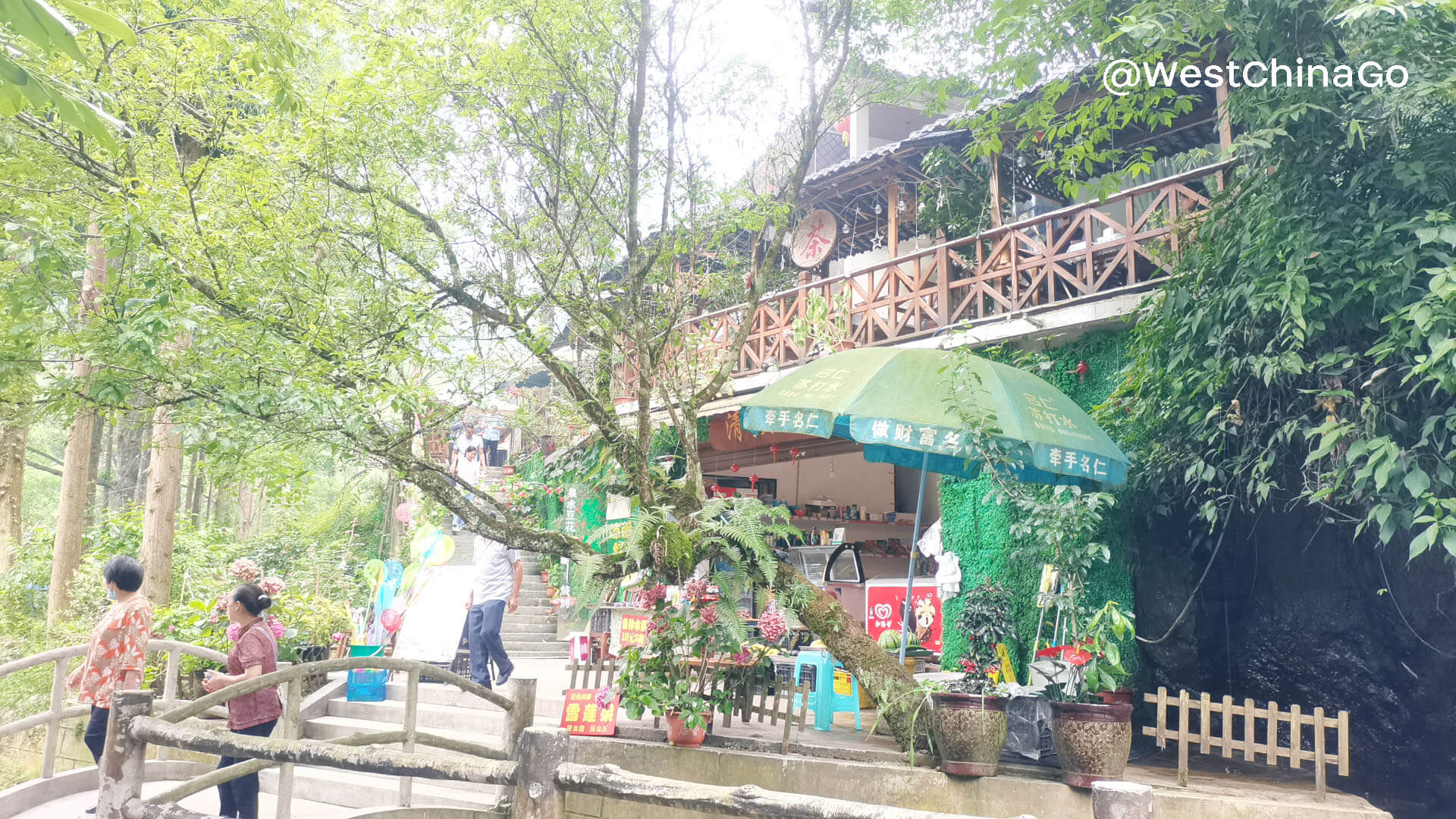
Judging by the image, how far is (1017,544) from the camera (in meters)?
8.34

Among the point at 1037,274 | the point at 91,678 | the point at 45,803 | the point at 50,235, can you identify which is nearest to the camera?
the point at 50,235

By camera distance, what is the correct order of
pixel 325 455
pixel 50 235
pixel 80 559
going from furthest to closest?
1. pixel 80 559
2. pixel 325 455
3. pixel 50 235

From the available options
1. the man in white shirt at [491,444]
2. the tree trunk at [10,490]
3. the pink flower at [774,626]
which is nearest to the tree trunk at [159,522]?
the tree trunk at [10,490]

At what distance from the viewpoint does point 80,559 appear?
36.1ft

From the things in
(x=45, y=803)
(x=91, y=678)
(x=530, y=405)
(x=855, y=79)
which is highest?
(x=855, y=79)

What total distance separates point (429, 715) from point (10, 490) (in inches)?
304

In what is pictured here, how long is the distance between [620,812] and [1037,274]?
596 centimetres

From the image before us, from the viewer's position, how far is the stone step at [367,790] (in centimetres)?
688

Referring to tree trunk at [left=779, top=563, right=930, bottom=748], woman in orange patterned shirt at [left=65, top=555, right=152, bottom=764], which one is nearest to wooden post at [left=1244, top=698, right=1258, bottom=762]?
tree trunk at [left=779, top=563, right=930, bottom=748]

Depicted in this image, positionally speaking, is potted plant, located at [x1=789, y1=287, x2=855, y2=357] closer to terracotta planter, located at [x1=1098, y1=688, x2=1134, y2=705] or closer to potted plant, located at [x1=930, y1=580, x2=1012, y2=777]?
terracotta planter, located at [x1=1098, y1=688, x2=1134, y2=705]

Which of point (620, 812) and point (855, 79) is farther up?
point (855, 79)

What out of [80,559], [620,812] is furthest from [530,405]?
[80,559]

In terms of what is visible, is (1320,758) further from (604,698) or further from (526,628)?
(526,628)

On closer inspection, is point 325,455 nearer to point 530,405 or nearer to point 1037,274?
point 530,405
